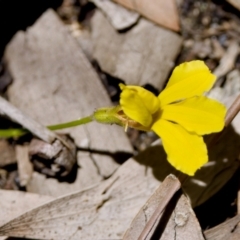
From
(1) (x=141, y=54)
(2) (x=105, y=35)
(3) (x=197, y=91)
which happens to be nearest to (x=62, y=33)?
(2) (x=105, y=35)

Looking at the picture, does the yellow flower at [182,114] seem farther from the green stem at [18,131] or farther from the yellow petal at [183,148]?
the green stem at [18,131]

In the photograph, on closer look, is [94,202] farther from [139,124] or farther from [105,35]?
[105,35]

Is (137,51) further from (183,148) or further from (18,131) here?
(183,148)

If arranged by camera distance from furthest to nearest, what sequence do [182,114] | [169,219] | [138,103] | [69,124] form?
[69,124] < [169,219] < [182,114] < [138,103]

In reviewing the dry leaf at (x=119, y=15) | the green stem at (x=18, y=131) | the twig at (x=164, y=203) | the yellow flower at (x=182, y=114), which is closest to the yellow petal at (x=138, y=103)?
the yellow flower at (x=182, y=114)

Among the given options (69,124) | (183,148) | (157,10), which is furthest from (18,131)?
(157,10)

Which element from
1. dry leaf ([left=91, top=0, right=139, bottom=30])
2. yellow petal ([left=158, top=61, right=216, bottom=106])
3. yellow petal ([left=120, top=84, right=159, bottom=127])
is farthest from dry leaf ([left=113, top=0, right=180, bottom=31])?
yellow petal ([left=120, top=84, right=159, bottom=127])
